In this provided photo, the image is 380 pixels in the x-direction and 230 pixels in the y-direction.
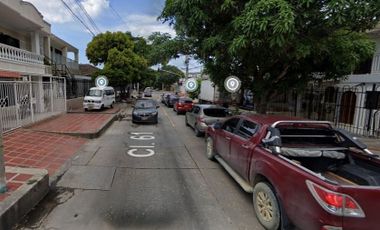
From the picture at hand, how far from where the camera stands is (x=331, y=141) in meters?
4.91

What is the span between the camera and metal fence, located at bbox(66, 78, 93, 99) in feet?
69.9

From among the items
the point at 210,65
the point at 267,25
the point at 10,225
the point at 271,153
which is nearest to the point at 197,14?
the point at 267,25

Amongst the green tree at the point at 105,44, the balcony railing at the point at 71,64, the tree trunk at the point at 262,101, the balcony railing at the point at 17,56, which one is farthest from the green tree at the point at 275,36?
the green tree at the point at 105,44

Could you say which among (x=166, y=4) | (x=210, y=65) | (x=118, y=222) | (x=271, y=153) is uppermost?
(x=166, y=4)

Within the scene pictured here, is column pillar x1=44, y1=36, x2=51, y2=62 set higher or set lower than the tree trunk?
higher

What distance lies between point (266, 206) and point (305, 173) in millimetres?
1119

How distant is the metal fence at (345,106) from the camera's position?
11.2 metres

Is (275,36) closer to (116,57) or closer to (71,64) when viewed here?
(116,57)

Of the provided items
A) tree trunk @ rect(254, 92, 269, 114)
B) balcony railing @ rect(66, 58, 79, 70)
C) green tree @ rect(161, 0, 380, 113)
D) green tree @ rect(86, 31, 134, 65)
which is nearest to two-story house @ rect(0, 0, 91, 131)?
balcony railing @ rect(66, 58, 79, 70)

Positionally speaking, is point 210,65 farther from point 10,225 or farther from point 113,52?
point 113,52

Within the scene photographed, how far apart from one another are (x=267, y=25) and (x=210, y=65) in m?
4.51

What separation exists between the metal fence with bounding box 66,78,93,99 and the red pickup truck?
60.9ft
